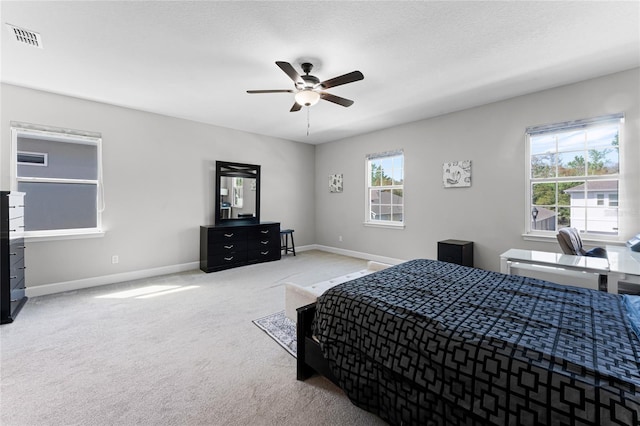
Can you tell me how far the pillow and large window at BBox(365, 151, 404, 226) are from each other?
3.51 metres

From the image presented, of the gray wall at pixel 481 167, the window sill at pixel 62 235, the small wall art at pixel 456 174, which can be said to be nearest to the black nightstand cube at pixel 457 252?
the gray wall at pixel 481 167

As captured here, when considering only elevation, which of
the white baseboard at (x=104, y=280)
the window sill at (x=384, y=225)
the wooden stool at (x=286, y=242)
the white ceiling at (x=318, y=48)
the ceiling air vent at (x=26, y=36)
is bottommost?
the white baseboard at (x=104, y=280)

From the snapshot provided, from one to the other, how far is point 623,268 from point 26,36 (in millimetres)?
5376

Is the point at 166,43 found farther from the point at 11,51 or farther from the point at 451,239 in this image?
the point at 451,239

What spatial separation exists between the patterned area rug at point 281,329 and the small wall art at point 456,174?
334cm

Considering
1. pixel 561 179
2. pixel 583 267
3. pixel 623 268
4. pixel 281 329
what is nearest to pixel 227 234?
pixel 281 329

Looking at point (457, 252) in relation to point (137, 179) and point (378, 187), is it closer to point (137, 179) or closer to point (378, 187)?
point (378, 187)

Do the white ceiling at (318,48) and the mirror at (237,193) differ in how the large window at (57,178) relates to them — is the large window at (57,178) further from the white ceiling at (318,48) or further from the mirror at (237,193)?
the mirror at (237,193)

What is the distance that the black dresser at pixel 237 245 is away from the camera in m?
4.63

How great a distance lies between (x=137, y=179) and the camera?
4.27m

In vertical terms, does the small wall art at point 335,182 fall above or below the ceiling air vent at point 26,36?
below

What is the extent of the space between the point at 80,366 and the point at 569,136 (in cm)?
559

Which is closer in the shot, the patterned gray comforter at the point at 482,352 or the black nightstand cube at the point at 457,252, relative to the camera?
the patterned gray comforter at the point at 482,352

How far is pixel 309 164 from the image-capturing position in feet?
22.1
